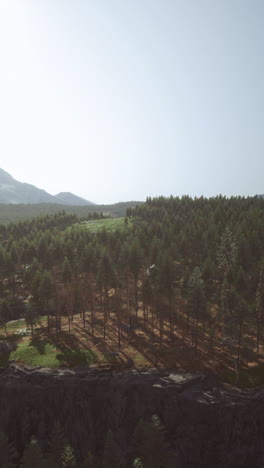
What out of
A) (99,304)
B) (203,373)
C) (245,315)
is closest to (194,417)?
(203,373)

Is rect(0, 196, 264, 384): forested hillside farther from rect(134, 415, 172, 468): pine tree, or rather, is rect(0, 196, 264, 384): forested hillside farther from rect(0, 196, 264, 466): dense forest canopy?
rect(134, 415, 172, 468): pine tree

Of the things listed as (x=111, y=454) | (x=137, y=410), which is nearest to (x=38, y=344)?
(x=137, y=410)

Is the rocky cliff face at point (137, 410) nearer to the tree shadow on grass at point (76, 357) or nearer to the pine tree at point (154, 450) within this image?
the tree shadow on grass at point (76, 357)

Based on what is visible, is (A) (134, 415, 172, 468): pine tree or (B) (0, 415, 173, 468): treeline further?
(A) (134, 415, 172, 468): pine tree

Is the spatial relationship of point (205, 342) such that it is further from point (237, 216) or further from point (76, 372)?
point (237, 216)

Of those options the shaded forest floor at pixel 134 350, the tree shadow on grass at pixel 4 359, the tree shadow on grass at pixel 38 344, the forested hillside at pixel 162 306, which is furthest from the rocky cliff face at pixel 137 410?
the tree shadow on grass at pixel 38 344

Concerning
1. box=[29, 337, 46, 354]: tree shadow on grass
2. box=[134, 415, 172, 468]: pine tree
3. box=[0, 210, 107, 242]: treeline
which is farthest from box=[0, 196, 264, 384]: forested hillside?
box=[0, 210, 107, 242]: treeline
